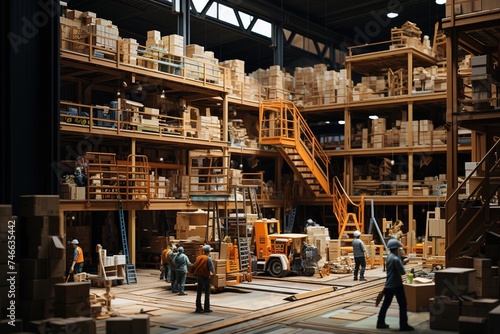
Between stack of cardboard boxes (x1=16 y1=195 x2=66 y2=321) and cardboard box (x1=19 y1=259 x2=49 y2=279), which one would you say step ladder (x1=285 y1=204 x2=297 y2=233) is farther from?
cardboard box (x1=19 y1=259 x2=49 y2=279)

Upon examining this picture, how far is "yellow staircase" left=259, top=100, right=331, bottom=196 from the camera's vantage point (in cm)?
3022

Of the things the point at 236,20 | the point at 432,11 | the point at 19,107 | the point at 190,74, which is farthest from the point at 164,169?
the point at 432,11

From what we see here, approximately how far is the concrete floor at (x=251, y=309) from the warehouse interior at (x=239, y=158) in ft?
0.36

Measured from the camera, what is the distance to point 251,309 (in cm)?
1653

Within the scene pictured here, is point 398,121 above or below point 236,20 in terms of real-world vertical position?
below

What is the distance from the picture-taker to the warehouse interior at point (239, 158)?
1353cm

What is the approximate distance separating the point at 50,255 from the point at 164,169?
17.5 metres

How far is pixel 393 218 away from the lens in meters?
35.6

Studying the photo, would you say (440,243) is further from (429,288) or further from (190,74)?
(190,74)

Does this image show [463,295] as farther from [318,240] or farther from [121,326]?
[318,240]

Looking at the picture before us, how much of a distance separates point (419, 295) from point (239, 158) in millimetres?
20260

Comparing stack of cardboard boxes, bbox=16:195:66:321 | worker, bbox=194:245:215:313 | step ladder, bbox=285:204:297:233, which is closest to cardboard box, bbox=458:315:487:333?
worker, bbox=194:245:215:313

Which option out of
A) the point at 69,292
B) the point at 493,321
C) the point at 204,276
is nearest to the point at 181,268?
the point at 204,276

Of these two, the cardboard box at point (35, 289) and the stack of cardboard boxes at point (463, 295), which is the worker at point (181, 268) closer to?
the cardboard box at point (35, 289)
